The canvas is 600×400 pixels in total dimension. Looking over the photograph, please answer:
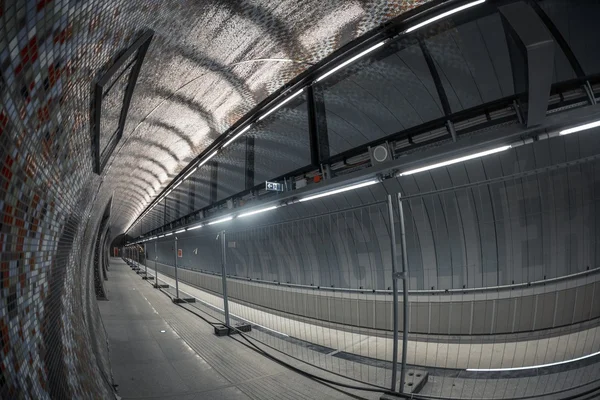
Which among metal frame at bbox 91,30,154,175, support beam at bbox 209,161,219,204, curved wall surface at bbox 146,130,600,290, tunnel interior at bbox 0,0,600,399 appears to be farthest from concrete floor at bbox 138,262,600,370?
metal frame at bbox 91,30,154,175

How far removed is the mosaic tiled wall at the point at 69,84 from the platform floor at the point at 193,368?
4.92 feet

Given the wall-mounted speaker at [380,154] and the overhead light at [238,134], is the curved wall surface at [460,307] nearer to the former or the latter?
the wall-mounted speaker at [380,154]

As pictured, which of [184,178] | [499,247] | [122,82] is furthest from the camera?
[184,178]

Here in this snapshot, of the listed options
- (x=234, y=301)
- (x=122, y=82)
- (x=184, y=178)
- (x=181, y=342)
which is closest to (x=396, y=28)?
(x=122, y=82)

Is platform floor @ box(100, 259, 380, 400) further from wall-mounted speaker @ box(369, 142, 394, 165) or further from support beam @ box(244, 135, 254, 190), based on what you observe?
support beam @ box(244, 135, 254, 190)

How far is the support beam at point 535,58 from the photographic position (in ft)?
7.86

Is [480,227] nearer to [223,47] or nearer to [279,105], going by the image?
[279,105]

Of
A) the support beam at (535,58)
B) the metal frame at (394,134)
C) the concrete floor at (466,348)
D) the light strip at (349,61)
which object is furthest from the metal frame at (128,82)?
the concrete floor at (466,348)

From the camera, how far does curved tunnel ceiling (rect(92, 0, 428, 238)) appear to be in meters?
2.69

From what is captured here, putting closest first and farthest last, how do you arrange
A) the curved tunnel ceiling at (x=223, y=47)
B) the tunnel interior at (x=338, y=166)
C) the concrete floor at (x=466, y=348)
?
the tunnel interior at (x=338, y=166) → the curved tunnel ceiling at (x=223, y=47) → the concrete floor at (x=466, y=348)

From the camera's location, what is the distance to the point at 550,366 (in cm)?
347

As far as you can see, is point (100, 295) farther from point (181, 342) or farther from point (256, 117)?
point (256, 117)

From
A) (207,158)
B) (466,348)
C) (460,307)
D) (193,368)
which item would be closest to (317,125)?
(207,158)

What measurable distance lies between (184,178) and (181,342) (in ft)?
17.4
